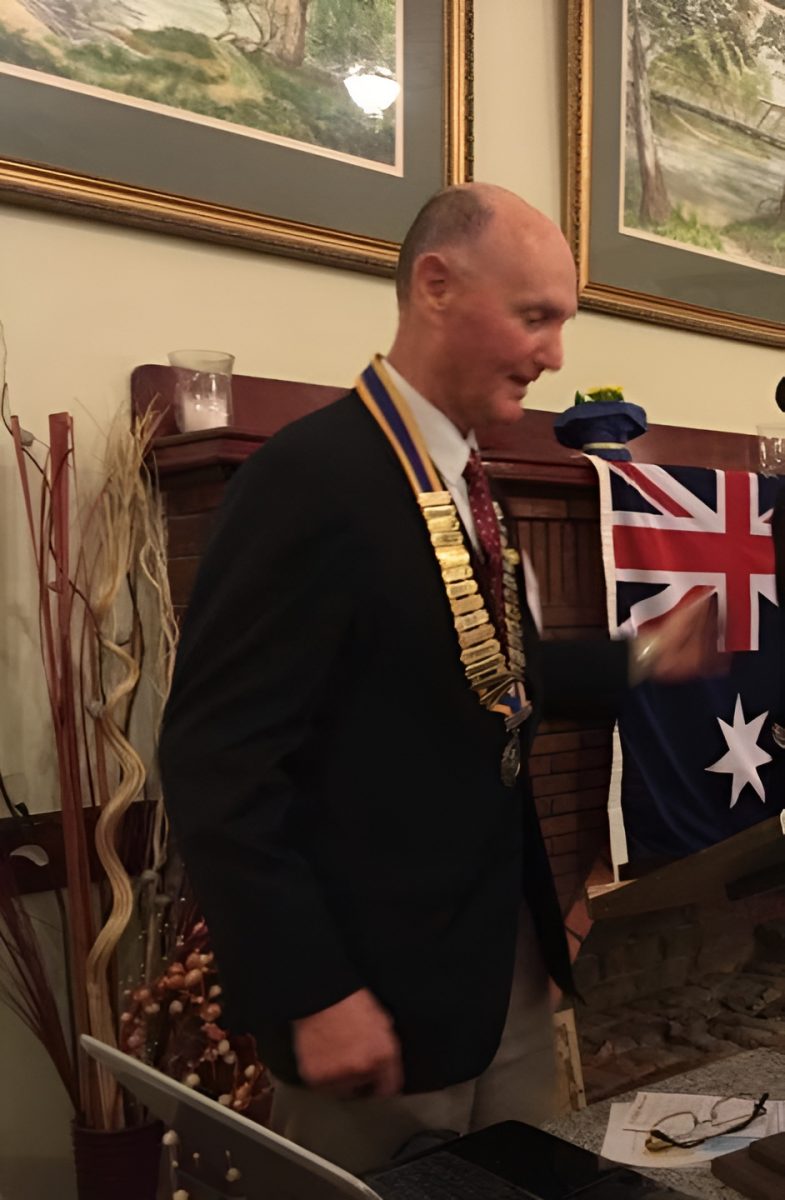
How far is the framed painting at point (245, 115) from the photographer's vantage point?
200cm

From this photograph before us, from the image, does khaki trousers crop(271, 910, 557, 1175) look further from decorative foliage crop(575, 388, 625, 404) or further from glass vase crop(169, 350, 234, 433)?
decorative foliage crop(575, 388, 625, 404)

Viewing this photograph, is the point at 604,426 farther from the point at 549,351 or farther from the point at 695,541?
the point at 549,351

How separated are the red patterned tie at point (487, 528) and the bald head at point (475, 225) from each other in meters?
0.20

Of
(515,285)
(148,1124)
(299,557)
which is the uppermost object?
(515,285)

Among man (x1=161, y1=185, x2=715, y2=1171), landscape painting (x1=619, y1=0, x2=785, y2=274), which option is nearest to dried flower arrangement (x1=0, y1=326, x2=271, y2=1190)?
man (x1=161, y1=185, x2=715, y2=1171)

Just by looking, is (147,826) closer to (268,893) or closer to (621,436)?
(268,893)

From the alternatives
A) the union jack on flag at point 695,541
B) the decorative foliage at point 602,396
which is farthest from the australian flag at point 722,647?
the decorative foliage at point 602,396

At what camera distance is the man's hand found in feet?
3.24

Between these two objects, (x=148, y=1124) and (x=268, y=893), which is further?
(x=148, y=1124)

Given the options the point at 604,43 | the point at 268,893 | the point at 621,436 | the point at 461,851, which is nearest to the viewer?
the point at 268,893

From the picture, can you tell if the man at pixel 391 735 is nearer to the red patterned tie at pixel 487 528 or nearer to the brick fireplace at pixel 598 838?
the red patterned tie at pixel 487 528

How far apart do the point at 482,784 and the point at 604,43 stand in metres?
2.35

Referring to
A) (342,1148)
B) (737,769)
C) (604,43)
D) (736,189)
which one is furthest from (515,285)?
(736,189)

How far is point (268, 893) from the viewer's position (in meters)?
0.98
